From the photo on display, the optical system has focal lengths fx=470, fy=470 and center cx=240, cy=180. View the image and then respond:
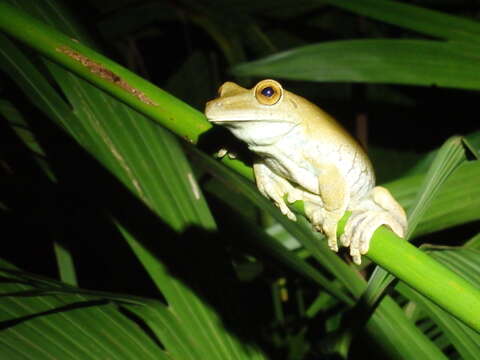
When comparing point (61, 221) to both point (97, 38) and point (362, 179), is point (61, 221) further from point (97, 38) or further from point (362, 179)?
point (362, 179)

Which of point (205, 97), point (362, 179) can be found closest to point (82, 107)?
point (362, 179)

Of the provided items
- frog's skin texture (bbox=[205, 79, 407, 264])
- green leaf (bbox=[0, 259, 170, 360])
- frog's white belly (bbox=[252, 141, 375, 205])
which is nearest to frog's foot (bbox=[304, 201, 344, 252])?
frog's skin texture (bbox=[205, 79, 407, 264])

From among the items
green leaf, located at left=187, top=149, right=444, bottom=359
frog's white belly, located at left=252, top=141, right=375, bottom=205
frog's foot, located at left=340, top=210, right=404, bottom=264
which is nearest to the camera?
frog's foot, located at left=340, top=210, right=404, bottom=264

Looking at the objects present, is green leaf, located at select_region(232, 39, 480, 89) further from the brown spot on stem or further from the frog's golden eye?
the brown spot on stem

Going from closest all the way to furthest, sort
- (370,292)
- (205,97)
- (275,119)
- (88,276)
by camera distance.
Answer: (370,292) → (275,119) → (88,276) → (205,97)

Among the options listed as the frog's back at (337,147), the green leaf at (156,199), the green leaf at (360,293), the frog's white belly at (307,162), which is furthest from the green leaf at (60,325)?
the frog's back at (337,147)

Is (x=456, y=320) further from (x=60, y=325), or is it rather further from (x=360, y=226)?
(x=60, y=325)
